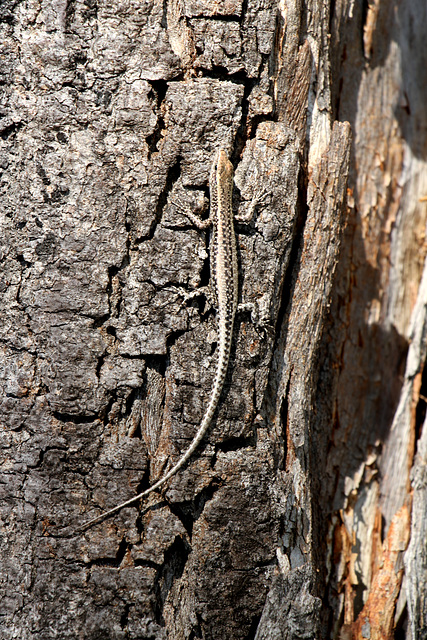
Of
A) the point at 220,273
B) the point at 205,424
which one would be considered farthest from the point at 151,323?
the point at 205,424

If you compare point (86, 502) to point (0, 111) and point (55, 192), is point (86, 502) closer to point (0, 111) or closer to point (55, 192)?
point (55, 192)

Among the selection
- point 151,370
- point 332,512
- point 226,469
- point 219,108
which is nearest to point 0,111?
point 219,108

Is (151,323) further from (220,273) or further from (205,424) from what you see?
(205,424)

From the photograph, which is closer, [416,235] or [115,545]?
[115,545]
